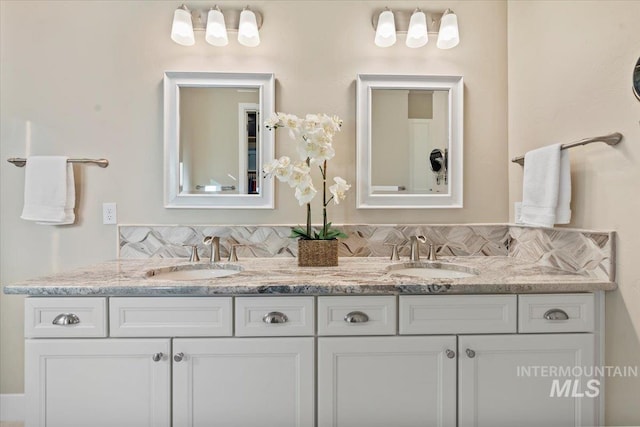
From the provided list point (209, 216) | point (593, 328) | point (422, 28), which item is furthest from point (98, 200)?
point (593, 328)

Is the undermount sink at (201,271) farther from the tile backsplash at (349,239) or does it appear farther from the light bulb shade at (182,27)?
the light bulb shade at (182,27)

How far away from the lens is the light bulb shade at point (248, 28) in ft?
5.63

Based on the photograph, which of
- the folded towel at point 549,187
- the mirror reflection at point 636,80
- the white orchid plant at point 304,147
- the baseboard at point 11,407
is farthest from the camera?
the baseboard at point 11,407

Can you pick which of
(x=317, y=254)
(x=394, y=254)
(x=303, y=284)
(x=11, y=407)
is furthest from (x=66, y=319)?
(x=394, y=254)

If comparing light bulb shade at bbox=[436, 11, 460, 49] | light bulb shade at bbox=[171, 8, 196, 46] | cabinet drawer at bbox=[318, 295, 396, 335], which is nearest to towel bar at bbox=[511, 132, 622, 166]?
light bulb shade at bbox=[436, 11, 460, 49]

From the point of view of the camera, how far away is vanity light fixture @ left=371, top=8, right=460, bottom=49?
5.77ft

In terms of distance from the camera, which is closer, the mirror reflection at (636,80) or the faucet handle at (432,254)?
the mirror reflection at (636,80)

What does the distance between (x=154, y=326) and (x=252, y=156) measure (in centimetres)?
95

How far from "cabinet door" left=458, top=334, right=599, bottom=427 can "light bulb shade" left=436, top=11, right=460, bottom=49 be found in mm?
1457

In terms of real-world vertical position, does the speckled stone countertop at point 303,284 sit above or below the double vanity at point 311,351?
above

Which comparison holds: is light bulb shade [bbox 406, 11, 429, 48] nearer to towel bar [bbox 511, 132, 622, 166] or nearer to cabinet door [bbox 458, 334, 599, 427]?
towel bar [bbox 511, 132, 622, 166]

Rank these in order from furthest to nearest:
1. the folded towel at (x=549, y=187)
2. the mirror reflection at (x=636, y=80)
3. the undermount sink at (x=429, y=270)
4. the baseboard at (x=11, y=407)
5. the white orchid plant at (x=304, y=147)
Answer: the baseboard at (x=11, y=407) → the undermount sink at (x=429, y=270) → the white orchid plant at (x=304, y=147) → the folded towel at (x=549, y=187) → the mirror reflection at (x=636, y=80)

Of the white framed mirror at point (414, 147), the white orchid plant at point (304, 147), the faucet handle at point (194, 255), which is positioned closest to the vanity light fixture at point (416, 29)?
the white framed mirror at point (414, 147)

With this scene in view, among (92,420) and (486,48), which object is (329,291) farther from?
(486,48)
